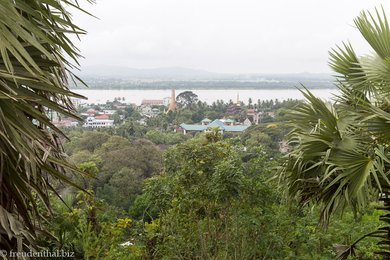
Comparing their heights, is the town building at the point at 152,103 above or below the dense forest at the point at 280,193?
below

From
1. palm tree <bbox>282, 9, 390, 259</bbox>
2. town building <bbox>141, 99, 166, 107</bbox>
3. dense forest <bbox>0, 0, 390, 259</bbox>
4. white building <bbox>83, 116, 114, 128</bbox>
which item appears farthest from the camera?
town building <bbox>141, 99, 166, 107</bbox>

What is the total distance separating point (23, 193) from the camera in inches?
60.0

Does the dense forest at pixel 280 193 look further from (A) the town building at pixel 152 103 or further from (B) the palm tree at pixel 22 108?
(A) the town building at pixel 152 103

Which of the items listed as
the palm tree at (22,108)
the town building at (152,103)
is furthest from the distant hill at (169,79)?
the palm tree at (22,108)

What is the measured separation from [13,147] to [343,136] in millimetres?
2100

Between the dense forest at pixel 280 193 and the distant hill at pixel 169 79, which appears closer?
the dense forest at pixel 280 193

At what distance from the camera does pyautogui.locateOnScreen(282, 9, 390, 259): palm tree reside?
8.52 feet

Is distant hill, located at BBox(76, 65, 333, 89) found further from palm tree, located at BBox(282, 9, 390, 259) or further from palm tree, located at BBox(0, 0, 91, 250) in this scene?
palm tree, located at BBox(0, 0, 91, 250)

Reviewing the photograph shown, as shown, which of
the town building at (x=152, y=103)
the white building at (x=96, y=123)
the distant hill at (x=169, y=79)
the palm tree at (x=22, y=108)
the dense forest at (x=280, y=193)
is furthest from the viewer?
the distant hill at (x=169, y=79)

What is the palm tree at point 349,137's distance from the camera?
260 centimetres

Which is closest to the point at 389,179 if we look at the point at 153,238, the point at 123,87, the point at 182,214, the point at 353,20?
the point at 353,20

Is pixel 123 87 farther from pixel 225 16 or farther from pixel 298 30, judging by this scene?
pixel 298 30

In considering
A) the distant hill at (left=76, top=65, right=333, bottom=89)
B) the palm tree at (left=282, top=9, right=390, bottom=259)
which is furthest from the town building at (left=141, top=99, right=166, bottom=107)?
the palm tree at (left=282, top=9, right=390, bottom=259)

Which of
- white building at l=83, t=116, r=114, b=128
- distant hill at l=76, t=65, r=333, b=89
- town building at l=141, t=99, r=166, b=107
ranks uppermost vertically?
distant hill at l=76, t=65, r=333, b=89
